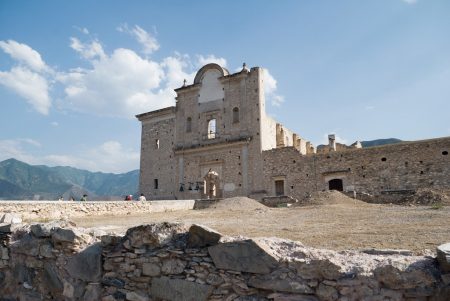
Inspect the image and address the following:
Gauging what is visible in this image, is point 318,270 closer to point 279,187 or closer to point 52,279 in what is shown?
point 52,279

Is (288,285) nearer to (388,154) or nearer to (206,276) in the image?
(206,276)

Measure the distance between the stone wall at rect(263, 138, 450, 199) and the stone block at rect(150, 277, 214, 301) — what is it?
1381 cm

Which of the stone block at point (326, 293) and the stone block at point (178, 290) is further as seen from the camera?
the stone block at point (178, 290)

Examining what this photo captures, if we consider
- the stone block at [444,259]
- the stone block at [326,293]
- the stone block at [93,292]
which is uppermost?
the stone block at [444,259]

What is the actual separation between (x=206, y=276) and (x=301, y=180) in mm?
17606

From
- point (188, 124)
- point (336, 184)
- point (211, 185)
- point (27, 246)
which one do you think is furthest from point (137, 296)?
point (188, 124)

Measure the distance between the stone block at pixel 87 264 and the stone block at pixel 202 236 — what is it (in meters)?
1.55

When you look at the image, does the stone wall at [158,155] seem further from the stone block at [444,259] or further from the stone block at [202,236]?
the stone block at [444,259]

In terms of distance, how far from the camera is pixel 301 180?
20375mm

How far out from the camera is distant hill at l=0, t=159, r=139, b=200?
89.1 m

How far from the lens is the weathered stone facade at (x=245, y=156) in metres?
17.4

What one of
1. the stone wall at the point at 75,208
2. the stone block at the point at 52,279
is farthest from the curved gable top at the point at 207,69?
the stone block at the point at 52,279

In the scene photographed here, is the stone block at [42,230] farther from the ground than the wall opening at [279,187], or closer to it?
closer to it

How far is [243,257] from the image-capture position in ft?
11.0
